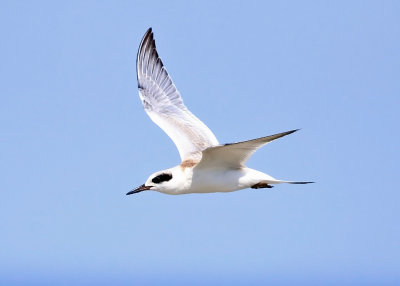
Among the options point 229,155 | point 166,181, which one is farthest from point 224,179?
point 166,181

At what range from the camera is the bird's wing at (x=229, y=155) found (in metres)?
11.8

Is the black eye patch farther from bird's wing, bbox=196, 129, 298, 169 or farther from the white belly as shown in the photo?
bird's wing, bbox=196, 129, 298, 169

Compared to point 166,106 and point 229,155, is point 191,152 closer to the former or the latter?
point 229,155

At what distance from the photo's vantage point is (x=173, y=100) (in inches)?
632

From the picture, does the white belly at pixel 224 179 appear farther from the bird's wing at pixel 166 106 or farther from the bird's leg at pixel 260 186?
the bird's wing at pixel 166 106

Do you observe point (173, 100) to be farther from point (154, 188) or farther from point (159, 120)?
point (154, 188)

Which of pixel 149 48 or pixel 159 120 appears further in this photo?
pixel 149 48

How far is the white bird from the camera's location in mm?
12383

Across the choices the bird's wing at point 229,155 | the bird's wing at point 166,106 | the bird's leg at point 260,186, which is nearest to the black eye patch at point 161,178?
the bird's wing at point 229,155

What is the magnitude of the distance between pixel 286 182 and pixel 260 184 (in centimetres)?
60

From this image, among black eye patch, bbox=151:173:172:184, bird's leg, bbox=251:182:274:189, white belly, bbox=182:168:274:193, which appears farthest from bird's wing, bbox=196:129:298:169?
black eye patch, bbox=151:173:172:184

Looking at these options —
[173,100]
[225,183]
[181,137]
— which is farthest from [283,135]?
[173,100]

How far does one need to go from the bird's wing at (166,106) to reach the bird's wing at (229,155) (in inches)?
45.1

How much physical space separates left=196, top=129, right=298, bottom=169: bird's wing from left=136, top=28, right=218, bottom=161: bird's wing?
1.15 metres
